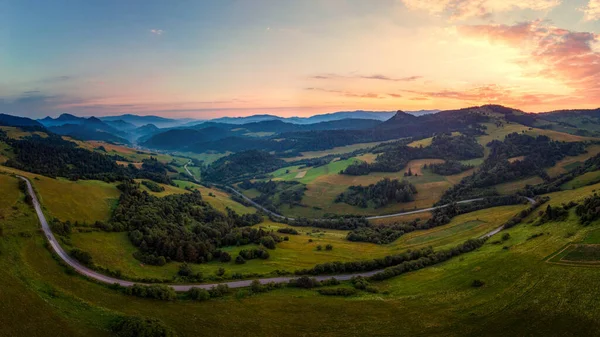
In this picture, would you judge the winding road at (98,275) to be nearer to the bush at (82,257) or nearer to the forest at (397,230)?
the bush at (82,257)

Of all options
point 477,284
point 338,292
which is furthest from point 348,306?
point 477,284

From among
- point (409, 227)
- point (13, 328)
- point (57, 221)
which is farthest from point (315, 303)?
point (409, 227)

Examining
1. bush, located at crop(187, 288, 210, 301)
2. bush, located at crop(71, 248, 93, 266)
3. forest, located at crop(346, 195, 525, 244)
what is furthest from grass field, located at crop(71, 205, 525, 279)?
bush, located at crop(187, 288, 210, 301)

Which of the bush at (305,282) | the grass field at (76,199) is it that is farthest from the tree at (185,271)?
the grass field at (76,199)

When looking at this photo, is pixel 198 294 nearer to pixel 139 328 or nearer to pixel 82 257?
pixel 139 328

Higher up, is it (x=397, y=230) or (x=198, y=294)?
(x=198, y=294)

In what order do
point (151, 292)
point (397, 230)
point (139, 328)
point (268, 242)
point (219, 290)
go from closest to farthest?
point (139, 328) < point (151, 292) < point (219, 290) < point (268, 242) < point (397, 230)
